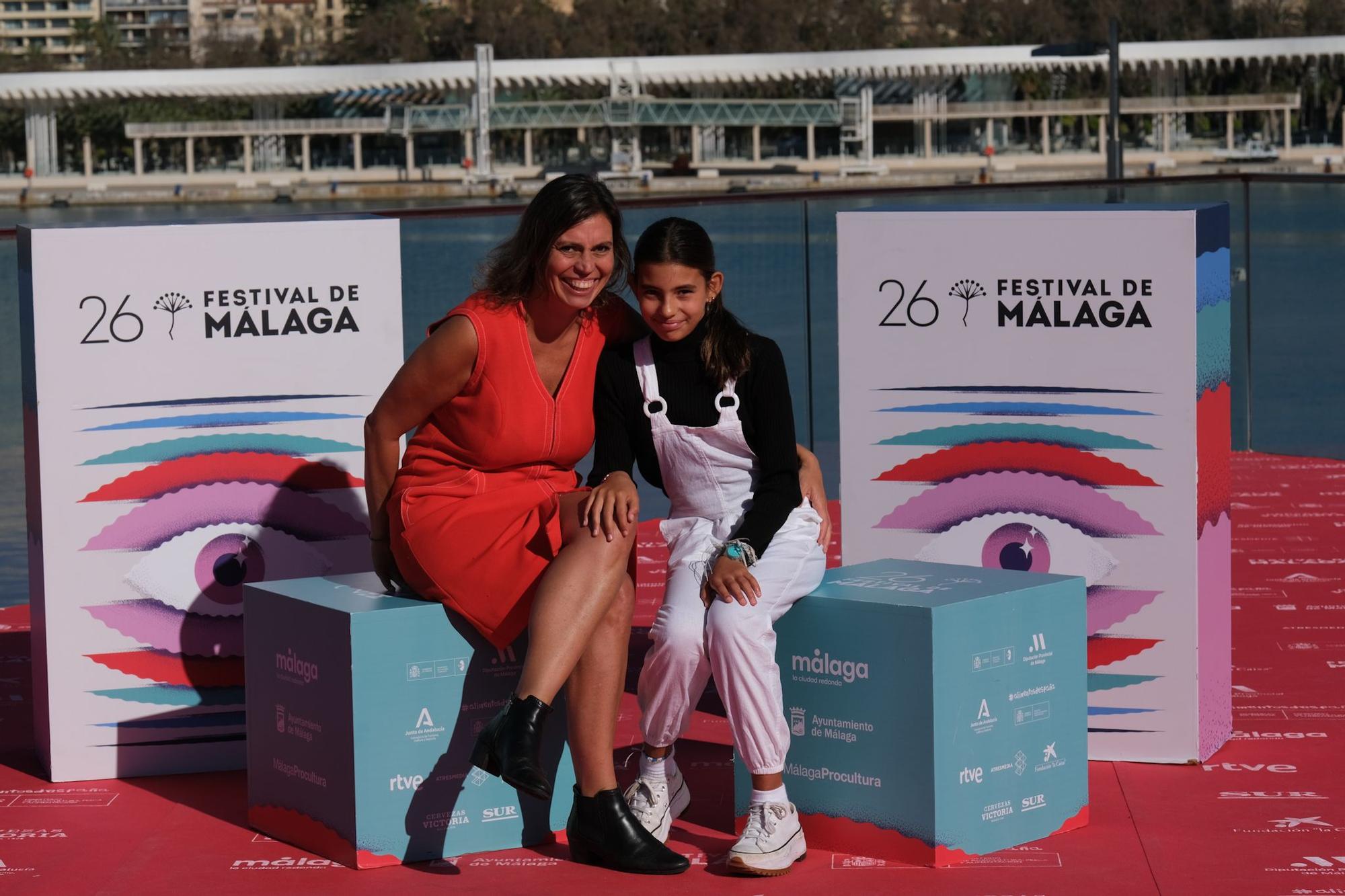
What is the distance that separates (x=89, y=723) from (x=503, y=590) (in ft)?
3.49

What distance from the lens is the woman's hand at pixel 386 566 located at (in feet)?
10.2

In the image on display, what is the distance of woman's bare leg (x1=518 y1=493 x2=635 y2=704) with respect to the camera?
2.78m

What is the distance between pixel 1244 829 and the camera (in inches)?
119

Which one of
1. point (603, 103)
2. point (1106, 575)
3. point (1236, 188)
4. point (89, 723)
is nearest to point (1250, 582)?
point (1106, 575)

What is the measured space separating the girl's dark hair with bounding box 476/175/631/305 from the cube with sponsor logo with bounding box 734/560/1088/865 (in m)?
0.68

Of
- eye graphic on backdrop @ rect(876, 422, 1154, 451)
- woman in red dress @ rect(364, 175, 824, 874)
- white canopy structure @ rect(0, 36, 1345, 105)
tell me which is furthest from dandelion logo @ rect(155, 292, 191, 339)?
white canopy structure @ rect(0, 36, 1345, 105)

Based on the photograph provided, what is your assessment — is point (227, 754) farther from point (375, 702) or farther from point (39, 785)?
point (375, 702)

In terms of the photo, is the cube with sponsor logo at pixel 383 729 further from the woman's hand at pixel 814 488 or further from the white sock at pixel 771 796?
the woman's hand at pixel 814 488

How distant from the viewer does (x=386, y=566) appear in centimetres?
310

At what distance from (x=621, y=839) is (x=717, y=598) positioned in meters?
0.40

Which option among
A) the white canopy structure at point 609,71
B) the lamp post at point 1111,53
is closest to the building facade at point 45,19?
the white canopy structure at point 609,71

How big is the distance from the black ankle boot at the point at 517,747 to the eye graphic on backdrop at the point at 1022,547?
102cm

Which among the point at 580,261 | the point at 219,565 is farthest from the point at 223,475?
the point at 580,261

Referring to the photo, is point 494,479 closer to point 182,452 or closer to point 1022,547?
point 182,452
